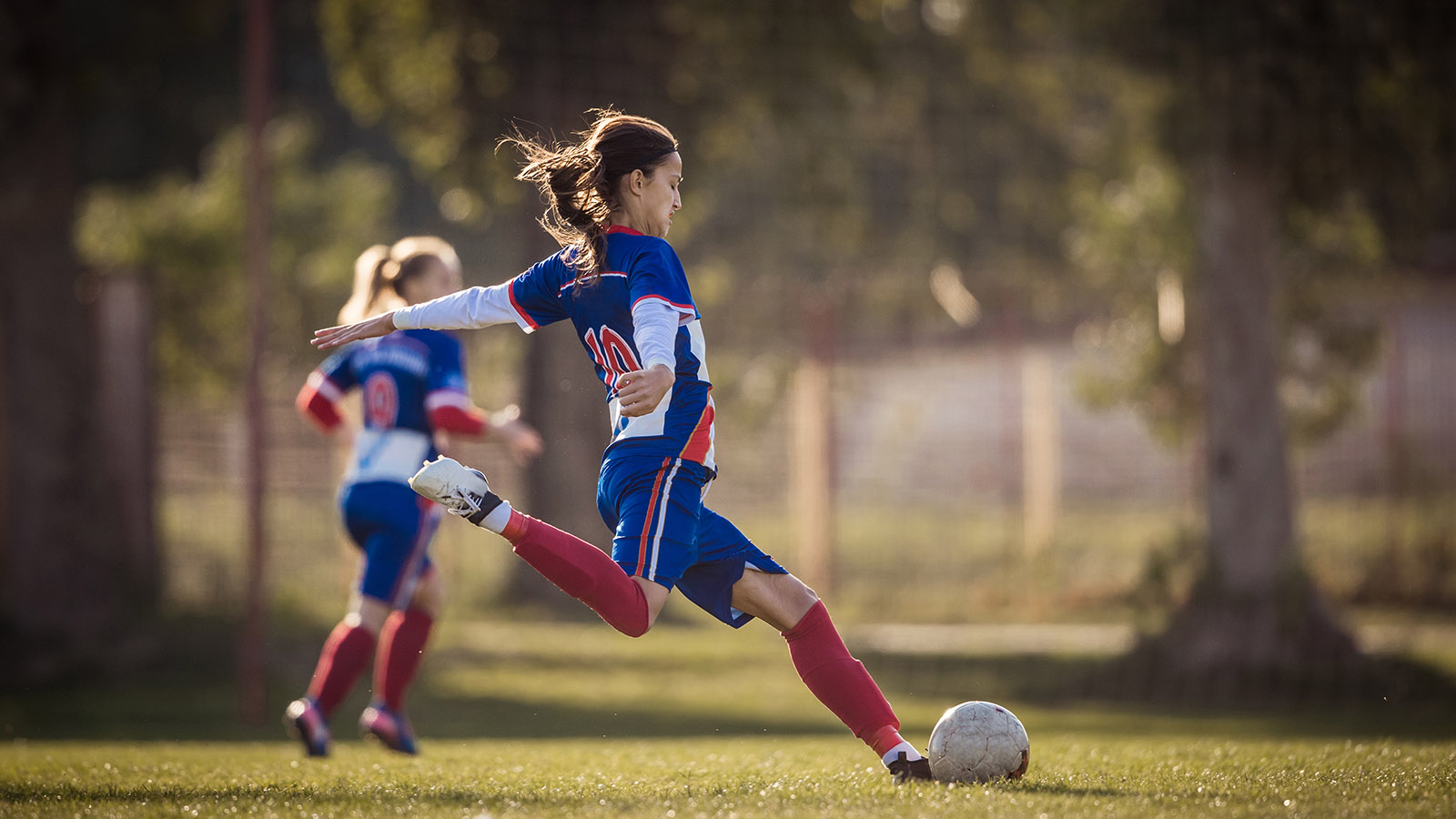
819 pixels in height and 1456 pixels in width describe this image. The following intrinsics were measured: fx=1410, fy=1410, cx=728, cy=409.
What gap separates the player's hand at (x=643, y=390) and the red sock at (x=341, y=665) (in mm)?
2768

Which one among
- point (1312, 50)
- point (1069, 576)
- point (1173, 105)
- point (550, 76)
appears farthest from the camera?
point (1069, 576)

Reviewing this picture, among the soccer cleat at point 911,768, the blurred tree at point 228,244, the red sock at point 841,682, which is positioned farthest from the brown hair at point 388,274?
the blurred tree at point 228,244

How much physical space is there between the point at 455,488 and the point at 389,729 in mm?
2385

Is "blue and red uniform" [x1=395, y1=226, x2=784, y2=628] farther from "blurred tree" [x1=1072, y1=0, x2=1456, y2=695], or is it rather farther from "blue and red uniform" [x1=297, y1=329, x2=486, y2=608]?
"blurred tree" [x1=1072, y1=0, x2=1456, y2=695]

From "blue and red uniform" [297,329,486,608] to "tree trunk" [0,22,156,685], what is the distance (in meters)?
5.14

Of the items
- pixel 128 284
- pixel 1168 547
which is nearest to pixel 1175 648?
pixel 1168 547

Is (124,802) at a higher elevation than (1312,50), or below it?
below

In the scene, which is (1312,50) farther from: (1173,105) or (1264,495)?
(1264,495)

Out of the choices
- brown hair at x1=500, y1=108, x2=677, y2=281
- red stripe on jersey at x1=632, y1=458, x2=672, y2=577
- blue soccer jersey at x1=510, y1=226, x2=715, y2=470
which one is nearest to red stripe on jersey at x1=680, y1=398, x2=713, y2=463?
blue soccer jersey at x1=510, y1=226, x2=715, y2=470

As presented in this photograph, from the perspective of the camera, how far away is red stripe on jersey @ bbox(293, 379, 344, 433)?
6.20 m

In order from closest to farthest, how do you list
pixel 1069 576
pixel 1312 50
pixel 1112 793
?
pixel 1112 793 → pixel 1312 50 → pixel 1069 576

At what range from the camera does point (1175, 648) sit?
896 cm

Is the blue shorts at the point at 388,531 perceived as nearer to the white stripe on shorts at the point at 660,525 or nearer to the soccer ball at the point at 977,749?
the white stripe on shorts at the point at 660,525

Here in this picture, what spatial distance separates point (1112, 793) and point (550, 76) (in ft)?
26.8
